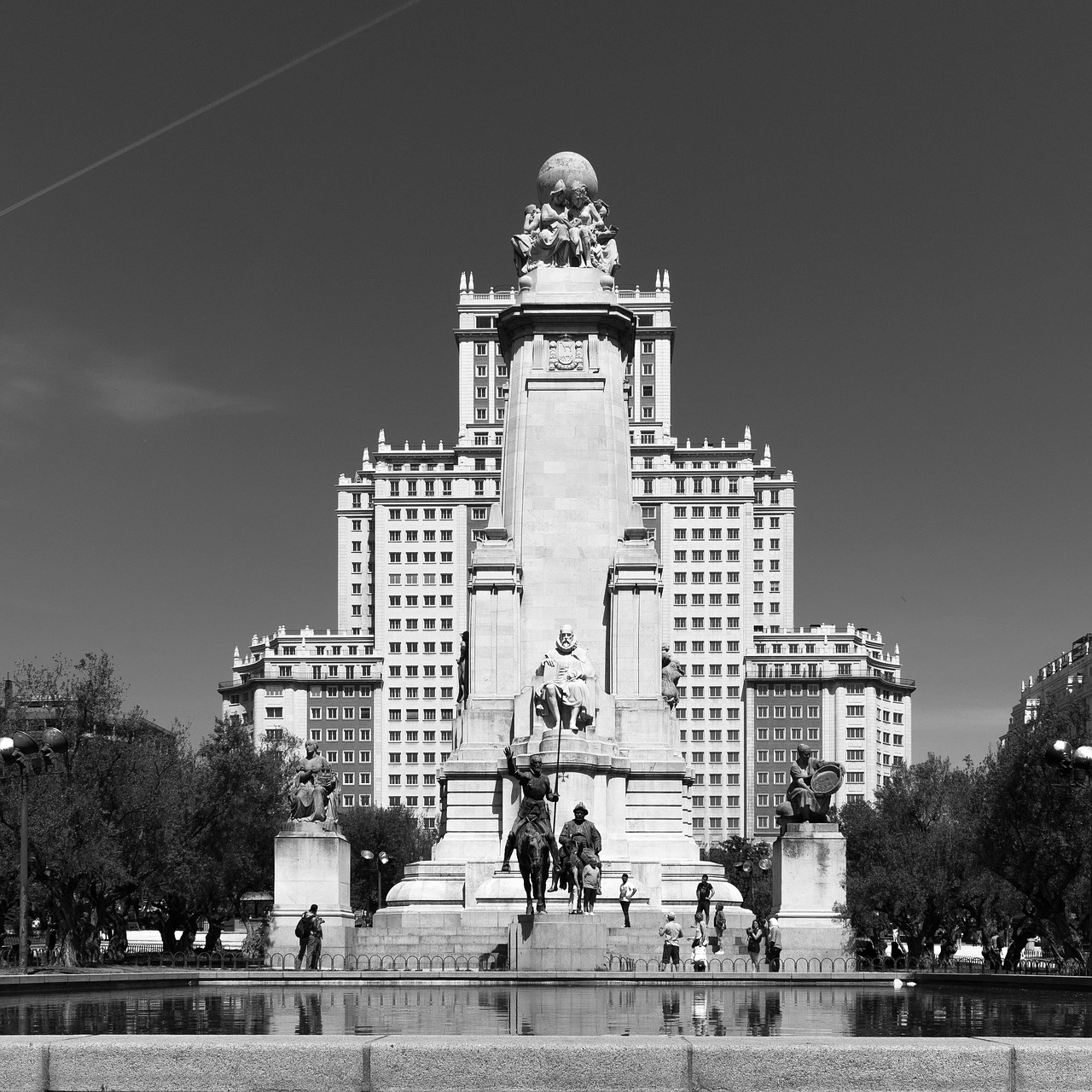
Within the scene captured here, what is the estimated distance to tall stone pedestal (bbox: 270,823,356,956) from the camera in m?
41.6

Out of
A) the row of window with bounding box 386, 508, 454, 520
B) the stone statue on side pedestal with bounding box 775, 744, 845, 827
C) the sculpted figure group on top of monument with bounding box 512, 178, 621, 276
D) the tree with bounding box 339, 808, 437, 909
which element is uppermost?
the row of window with bounding box 386, 508, 454, 520

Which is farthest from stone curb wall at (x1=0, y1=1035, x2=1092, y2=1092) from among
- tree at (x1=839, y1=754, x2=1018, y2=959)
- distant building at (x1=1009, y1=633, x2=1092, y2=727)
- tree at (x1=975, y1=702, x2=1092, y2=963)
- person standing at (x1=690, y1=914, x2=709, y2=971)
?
distant building at (x1=1009, y1=633, x2=1092, y2=727)

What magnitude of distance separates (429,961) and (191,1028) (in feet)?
55.2

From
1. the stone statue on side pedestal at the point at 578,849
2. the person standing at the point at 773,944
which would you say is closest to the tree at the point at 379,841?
the person standing at the point at 773,944

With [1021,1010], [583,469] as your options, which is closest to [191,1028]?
[1021,1010]

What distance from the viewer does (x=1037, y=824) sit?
160ft

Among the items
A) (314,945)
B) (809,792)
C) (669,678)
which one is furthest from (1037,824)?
(314,945)

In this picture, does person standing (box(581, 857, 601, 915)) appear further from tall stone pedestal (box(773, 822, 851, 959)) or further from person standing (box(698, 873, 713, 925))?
tall stone pedestal (box(773, 822, 851, 959))

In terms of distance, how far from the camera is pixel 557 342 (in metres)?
51.2

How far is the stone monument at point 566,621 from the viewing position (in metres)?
44.8

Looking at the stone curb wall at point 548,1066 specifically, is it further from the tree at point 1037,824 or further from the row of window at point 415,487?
the row of window at point 415,487

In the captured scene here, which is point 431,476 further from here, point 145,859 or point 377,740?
point 145,859

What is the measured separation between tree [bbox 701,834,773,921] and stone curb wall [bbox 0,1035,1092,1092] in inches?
2930

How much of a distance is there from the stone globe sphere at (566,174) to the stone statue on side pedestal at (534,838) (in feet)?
76.5
